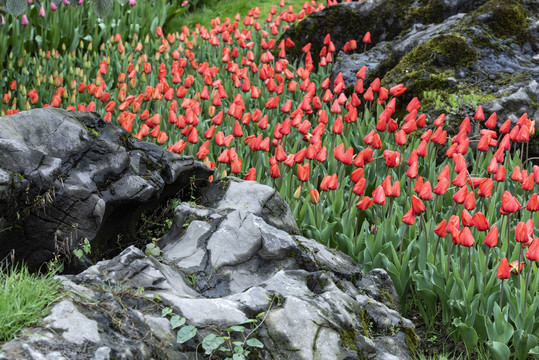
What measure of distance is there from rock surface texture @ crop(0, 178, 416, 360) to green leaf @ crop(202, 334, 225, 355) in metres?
0.06

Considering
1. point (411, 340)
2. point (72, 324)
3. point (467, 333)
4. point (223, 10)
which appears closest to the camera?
point (72, 324)

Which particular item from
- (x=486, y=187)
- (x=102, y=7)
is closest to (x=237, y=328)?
(x=102, y=7)

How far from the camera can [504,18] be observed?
731 centimetres

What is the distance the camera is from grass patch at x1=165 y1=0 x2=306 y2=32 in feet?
40.8

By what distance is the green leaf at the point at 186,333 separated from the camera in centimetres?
246

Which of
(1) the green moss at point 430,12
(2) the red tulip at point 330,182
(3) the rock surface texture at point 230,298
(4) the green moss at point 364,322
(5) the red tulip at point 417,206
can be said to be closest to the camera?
(3) the rock surface texture at point 230,298

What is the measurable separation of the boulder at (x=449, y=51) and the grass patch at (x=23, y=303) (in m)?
4.78

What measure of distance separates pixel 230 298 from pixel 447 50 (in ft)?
16.5

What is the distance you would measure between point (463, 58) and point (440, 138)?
231 centimetres

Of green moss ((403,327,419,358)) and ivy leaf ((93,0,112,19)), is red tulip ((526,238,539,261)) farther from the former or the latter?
ivy leaf ((93,0,112,19))

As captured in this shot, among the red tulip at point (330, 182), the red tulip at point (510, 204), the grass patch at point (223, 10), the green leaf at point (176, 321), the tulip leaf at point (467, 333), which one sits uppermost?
the green leaf at point (176, 321)

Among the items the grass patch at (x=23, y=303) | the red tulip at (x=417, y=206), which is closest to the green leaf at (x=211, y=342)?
the grass patch at (x=23, y=303)

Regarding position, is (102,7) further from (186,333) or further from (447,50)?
(447,50)

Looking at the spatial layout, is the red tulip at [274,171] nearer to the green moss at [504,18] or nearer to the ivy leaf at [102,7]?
the ivy leaf at [102,7]
